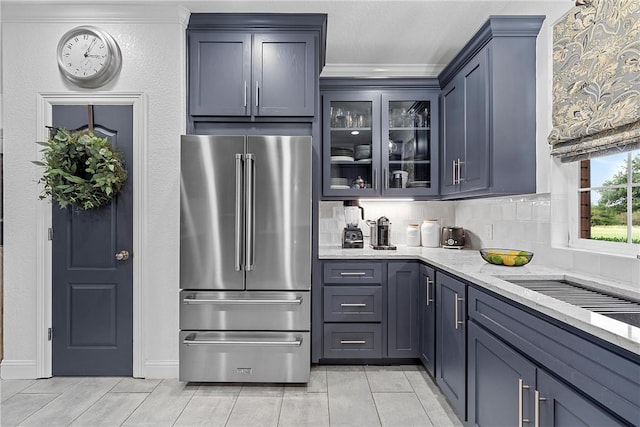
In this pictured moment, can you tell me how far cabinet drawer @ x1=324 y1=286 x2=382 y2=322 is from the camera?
2.96 m

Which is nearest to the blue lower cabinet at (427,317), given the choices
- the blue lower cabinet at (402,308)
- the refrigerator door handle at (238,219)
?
the blue lower cabinet at (402,308)

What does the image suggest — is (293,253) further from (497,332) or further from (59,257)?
(59,257)

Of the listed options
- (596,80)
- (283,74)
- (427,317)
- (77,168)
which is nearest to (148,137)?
(77,168)

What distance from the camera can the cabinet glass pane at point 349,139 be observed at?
136 inches

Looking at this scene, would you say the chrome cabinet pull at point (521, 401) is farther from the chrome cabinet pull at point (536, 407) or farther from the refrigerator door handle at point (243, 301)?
the refrigerator door handle at point (243, 301)

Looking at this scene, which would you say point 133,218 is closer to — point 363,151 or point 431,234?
point 363,151

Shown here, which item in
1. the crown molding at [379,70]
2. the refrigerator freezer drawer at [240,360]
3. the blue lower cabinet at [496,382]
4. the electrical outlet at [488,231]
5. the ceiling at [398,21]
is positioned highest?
the ceiling at [398,21]

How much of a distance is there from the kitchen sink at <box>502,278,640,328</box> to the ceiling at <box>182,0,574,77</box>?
62.9 inches

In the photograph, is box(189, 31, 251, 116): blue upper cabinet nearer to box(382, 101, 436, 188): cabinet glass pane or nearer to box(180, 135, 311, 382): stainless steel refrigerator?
box(180, 135, 311, 382): stainless steel refrigerator

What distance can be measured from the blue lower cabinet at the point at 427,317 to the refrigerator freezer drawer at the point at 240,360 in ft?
2.93

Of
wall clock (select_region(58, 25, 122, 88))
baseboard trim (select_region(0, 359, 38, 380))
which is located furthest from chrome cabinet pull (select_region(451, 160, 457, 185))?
baseboard trim (select_region(0, 359, 38, 380))

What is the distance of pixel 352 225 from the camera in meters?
3.46

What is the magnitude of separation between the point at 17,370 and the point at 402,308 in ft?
9.47

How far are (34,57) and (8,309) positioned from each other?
73.3 inches
